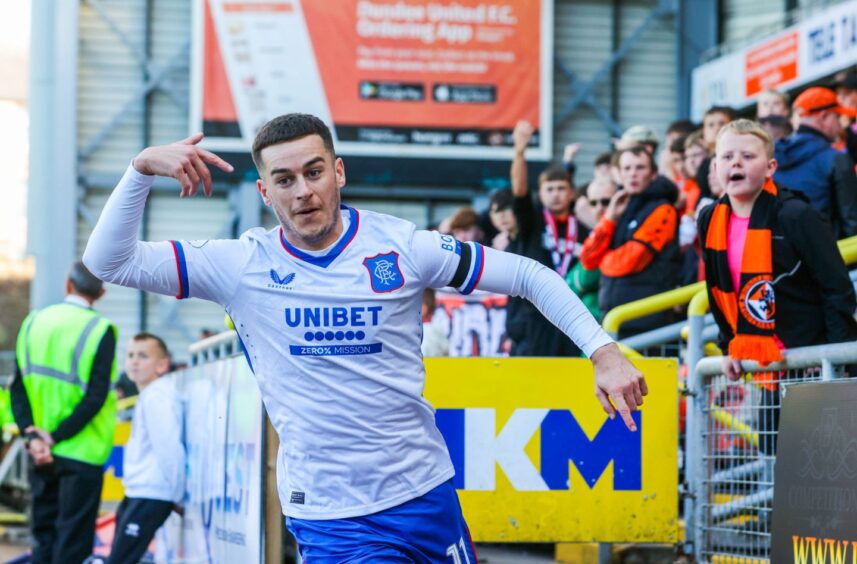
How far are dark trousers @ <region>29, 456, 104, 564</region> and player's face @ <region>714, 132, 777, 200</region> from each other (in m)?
4.88

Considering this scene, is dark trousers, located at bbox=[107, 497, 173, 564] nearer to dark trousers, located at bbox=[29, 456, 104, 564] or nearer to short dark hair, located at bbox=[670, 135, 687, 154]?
dark trousers, located at bbox=[29, 456, 104, 564]

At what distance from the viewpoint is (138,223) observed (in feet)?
14.5

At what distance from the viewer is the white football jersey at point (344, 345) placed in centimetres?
461

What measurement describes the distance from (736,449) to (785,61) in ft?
39.3

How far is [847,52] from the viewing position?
639 inches

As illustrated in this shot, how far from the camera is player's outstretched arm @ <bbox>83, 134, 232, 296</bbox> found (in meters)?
4.31

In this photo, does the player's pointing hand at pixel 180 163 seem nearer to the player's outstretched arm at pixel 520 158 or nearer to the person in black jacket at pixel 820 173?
the person in black jacket at pixel 820 173

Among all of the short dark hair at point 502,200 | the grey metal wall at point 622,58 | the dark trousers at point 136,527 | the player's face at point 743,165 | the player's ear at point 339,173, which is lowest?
the dark trousers at point 136,527

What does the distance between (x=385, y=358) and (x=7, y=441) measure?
13.5 m

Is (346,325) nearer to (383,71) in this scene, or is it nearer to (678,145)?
(678,145)

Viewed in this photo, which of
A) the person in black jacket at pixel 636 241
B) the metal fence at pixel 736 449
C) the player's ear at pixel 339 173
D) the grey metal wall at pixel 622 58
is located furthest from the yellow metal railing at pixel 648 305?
the grey metal wall at pixel 622 58

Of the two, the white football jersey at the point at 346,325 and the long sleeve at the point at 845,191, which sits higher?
the long sleeve at the point at 845,191

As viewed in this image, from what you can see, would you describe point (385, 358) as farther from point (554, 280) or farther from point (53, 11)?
point (53, 11)

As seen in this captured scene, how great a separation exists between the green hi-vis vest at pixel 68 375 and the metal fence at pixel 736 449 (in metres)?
4.13
